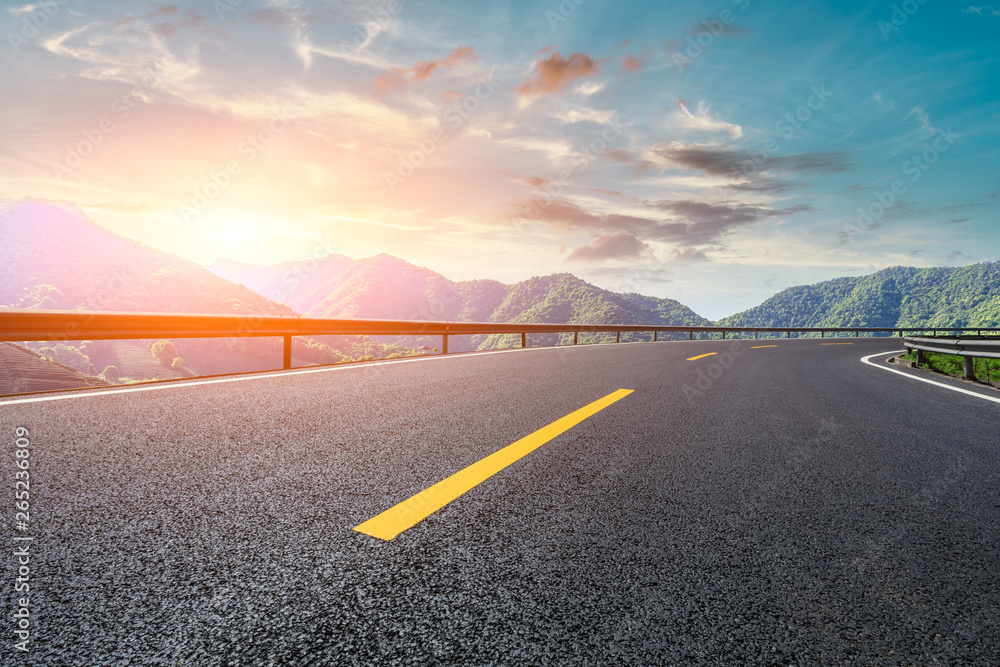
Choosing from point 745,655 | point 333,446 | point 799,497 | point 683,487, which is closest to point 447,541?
point 745,655

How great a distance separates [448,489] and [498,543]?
68 cm

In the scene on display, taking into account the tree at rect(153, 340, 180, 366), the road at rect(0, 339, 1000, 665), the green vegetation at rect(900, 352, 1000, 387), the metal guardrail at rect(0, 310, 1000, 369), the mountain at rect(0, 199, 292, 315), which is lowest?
the tree at rect(153, 340, 180, 366)

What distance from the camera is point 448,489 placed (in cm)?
274

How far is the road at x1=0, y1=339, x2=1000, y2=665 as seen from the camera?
1479 millimetres

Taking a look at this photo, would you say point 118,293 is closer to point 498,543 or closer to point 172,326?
point 172,326

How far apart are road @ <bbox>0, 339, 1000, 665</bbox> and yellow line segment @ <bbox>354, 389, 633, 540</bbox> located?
54 millimetres

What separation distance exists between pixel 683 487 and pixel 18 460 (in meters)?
3.77

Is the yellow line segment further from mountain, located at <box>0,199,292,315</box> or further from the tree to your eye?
mountain, located at <box>0,199,292,315</box>

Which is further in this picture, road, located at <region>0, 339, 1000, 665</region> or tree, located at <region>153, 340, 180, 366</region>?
tree, located at <region>153, 340, 180, 366</region>

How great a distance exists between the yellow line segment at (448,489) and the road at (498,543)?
0.05 metres

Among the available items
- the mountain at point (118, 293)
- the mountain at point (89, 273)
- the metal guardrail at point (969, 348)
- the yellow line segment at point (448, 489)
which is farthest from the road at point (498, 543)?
the mountain at point (89, 273)

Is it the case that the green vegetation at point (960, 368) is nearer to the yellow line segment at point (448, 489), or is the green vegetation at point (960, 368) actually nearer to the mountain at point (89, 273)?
the yellow line segment at point (448, 489)

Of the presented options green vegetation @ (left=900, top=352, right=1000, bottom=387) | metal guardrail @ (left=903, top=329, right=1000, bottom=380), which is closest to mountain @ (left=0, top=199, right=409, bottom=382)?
metal guardrail @ (left=903, top=329, right=1000, bottom=380)

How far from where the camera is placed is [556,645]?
1455 mm
